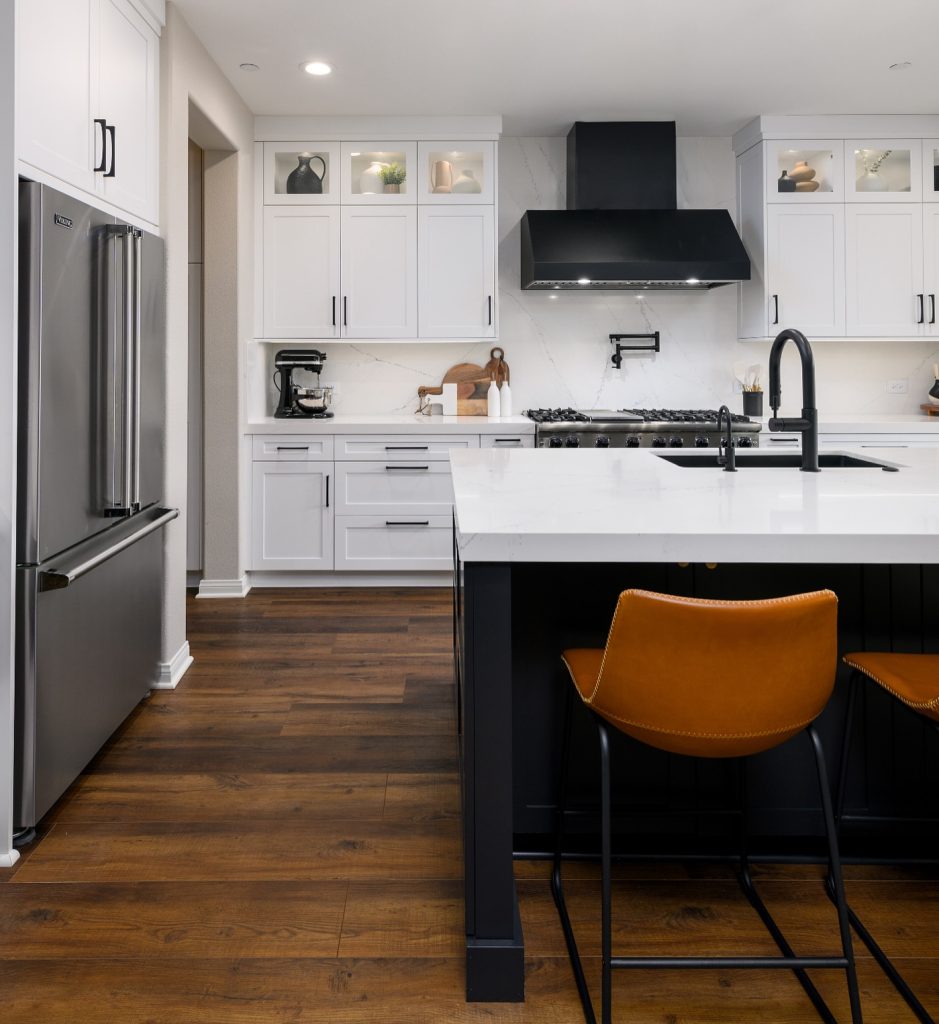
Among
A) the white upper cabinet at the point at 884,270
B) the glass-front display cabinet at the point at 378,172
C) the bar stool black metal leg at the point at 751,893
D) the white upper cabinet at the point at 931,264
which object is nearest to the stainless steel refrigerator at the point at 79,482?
the bar stool black metal leg at the point at 751,893

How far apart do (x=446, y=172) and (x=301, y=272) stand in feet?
3.21

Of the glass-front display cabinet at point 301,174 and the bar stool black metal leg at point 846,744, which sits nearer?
the bar stool black metal leg at point 846,744

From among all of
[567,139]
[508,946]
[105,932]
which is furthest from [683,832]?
[567,139]

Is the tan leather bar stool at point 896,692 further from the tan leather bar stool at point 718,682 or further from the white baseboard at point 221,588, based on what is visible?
the white baseboard at point 221,588

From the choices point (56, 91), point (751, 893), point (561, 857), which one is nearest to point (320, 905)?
point (561, 857)

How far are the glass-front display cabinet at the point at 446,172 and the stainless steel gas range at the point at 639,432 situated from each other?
1.37m

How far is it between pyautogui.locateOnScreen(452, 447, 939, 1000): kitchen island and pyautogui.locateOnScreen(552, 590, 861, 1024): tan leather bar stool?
0.06 meters

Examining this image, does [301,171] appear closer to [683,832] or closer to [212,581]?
[212,581]

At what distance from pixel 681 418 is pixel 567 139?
1828 mm

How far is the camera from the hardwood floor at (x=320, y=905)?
1585 millimetres

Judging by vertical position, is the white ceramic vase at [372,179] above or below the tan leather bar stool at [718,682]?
above

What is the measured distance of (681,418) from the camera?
469cm

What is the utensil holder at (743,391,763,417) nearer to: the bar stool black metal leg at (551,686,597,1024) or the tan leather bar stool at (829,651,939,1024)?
the tan leather bar stool at (829,651,939,1024)

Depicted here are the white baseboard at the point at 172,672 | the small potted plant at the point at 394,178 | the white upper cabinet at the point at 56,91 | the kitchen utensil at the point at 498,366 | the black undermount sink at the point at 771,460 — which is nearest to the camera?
the white upper cabinet at the point at 56,91
